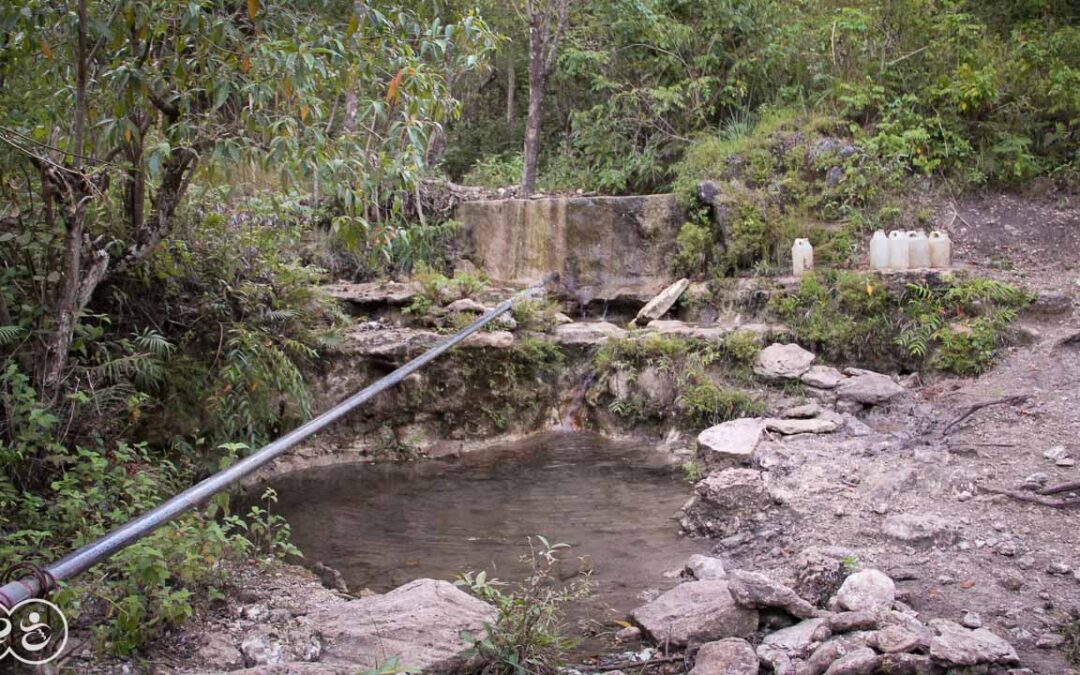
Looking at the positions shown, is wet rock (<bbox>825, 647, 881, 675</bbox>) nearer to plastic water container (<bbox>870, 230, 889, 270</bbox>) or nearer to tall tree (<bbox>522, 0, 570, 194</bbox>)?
plastic water container (<bbox>870, 230, 889, 270</bbox>)

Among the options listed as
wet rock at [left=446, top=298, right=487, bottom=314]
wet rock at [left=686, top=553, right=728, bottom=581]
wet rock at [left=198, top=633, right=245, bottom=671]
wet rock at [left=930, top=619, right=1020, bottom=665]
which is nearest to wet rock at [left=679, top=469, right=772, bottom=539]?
wet rock at [left=686, top=553, right=728, bottom=581]

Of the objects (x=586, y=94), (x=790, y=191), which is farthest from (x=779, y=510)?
(x=586, y=94)

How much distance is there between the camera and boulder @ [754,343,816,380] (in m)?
7.86

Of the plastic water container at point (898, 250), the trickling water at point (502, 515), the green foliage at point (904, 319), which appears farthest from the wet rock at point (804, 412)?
the plastic water container at point (898, 250)

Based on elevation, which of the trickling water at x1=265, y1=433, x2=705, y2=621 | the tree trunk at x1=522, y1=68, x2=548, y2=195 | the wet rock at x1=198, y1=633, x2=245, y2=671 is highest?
the tree trunk at x1=522, y1=68, x2=548, y2=195

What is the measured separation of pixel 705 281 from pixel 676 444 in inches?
108

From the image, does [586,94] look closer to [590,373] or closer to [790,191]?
[790,191]

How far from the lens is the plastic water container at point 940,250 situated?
8555 millimetres

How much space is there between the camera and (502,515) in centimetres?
602

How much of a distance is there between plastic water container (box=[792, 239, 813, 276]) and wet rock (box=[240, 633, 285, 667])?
6.94 metres

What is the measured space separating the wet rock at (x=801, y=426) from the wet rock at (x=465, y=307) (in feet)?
10.3

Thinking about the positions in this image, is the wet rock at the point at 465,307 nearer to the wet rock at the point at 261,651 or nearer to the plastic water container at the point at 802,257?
the plastic water container at the point at 802,257

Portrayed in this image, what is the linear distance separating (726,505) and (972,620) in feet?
6.55

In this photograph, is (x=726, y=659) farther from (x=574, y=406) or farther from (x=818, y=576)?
(x=574, y=406)
